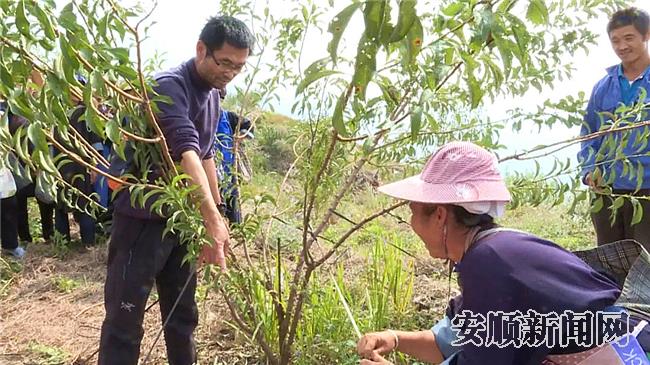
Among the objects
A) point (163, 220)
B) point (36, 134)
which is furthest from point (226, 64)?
point (36, 134)

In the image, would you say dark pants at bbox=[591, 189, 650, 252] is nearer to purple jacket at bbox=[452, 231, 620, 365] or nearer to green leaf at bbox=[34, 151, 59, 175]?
purple jacket at bbox=[452, 231, 620, 365]

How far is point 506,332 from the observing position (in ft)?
3.87

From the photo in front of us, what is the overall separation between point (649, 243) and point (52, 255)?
3.38 m

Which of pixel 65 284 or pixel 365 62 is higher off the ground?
pixel 365 62

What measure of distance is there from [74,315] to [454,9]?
253 cm

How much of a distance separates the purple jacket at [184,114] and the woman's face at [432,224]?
0.72 meters

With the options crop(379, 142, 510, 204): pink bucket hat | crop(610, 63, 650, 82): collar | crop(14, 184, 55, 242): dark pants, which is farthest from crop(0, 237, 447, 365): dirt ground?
crop(610, 63, 650, 82): collar

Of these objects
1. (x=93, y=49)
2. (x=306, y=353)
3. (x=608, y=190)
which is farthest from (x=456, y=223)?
(x=306, y=353)

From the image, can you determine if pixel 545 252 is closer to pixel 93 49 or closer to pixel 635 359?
pixel 635 359

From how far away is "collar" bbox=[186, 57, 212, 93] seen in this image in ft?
6.13

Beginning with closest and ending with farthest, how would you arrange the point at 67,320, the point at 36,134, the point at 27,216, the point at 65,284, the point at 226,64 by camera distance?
1. the point at 36,134
2. the point at 226,64
3. the point at 67,320
4. the point at 65,284
5. the point at 27,216

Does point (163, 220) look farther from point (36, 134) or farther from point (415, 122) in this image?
point (415, 122)

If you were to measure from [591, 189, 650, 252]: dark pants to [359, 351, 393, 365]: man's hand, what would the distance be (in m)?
1.42

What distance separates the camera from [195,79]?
6.14 ft
